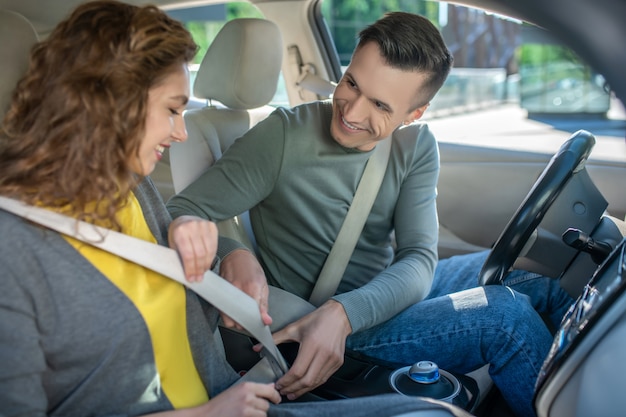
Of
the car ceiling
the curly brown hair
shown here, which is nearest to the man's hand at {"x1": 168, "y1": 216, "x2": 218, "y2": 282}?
the curly brown hair

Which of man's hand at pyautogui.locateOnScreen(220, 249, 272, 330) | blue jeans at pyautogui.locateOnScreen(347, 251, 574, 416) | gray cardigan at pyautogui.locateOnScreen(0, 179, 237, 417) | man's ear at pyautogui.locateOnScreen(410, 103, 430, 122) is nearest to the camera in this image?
gray cardigan at pyautogui.locateOnScreen(0, 179, 237, 417)

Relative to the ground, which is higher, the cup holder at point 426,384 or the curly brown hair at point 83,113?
the curly brown hair at point 83,113

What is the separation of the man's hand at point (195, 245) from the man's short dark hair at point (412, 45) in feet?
2.39

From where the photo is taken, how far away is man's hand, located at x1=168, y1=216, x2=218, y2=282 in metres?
1.17

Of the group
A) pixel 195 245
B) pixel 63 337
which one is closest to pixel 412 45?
pixel 195 245

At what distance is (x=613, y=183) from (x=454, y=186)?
2.07 feet

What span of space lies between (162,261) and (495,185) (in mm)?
1933

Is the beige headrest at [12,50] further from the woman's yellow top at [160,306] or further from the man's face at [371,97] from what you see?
the man's face at [371,97]

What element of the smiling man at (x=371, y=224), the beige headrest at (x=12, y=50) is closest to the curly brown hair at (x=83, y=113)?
the beige headrest at (x=12, y=50)

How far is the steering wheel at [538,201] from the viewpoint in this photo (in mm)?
1492

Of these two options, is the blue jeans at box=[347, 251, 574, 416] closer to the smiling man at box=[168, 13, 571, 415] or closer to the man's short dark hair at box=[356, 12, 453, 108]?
the smiling man at box=[168, 13, 571, 415]

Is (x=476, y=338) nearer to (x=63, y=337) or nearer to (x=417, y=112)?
(x=417, y=112)

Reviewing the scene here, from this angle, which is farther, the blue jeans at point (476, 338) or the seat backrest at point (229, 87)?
the seat backrest at point (229, 87)

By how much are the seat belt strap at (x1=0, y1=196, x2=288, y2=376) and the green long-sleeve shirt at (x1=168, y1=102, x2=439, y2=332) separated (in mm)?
364
